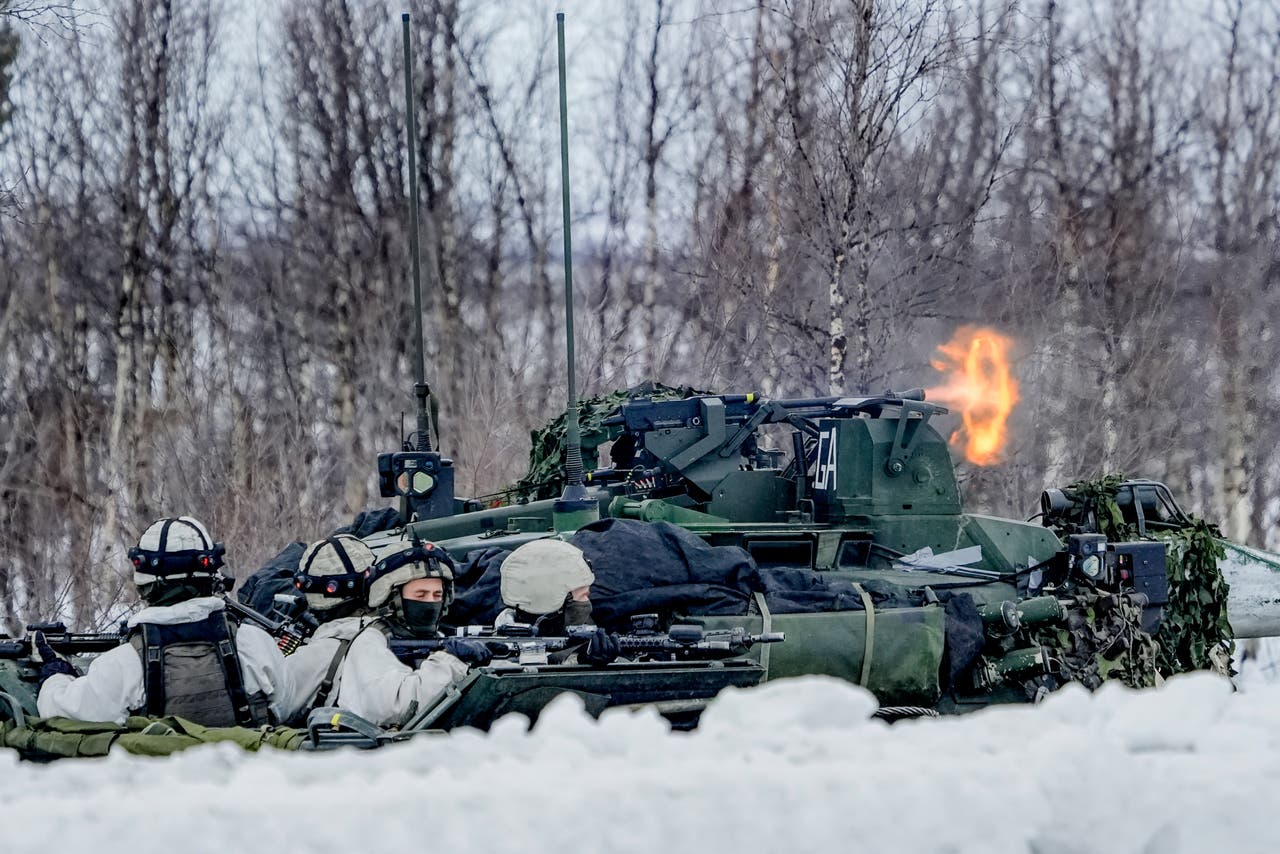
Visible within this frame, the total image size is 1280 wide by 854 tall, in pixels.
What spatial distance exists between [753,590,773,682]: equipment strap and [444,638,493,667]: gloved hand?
4.58 ft

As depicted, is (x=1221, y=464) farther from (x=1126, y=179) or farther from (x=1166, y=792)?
(x=1166, y=792)

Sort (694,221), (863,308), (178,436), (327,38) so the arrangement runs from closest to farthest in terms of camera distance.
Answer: (863,308) < (178,436) < (694,221) < (327,38)

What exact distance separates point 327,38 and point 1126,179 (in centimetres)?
1286

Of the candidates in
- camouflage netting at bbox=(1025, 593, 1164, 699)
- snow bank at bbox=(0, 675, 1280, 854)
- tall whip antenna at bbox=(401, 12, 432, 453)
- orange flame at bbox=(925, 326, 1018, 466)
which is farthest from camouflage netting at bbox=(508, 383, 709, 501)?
snow bank at bbox=(0, 675, 1280, 854)

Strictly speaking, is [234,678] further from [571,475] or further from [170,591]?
[571,475]

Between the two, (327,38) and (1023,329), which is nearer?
(1023,329)

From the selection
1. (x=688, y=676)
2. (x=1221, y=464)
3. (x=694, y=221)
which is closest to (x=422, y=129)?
(x=694, y=221)

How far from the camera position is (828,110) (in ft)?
56.9

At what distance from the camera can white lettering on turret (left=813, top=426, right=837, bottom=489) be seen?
937 cm

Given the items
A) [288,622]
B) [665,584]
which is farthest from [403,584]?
[665,584]

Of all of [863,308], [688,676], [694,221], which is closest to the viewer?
[688,676]

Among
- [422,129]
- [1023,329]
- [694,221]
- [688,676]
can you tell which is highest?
[422,129]

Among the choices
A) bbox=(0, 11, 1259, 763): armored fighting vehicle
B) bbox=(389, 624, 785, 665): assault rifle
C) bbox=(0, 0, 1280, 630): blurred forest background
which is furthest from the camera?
bbox=(0, 0, 1280, 630): blurred forest background

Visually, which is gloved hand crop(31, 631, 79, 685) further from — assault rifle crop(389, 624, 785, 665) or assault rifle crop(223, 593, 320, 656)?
assault rifle crop(389, 624, 785, 665)
